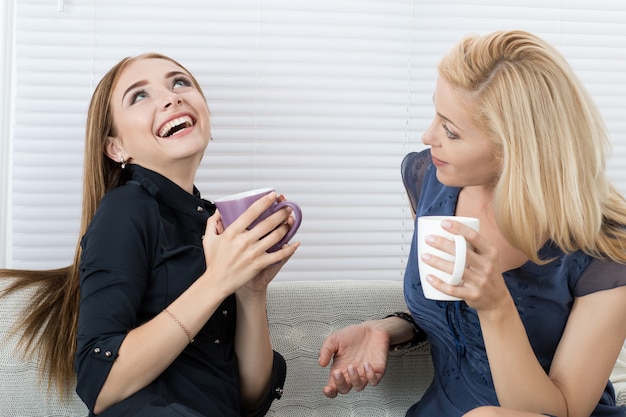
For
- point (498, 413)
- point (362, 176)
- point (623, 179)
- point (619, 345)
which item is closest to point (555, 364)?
point (619, 345)

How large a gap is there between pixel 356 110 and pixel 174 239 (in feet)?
3.12

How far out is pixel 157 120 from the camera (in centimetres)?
170

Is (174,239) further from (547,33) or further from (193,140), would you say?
(547,33)

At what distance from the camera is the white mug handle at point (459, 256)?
1312mm

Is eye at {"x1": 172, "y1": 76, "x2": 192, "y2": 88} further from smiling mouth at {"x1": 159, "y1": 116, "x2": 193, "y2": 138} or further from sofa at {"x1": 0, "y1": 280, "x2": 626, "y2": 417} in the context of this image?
sofa at {"x1": 0, "y1": 280, "x2": 626, "y2": 417}

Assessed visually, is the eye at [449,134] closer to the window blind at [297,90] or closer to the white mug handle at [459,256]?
the white mug handle at [459,256]

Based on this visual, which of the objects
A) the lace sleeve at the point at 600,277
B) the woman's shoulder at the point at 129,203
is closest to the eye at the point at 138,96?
the woman's shoulder at the point at 129,203

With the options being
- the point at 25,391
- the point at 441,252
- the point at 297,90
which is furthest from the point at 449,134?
the point at 25,391

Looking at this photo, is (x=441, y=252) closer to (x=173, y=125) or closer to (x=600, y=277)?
(x=600, y=277)

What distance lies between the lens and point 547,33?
2498mm

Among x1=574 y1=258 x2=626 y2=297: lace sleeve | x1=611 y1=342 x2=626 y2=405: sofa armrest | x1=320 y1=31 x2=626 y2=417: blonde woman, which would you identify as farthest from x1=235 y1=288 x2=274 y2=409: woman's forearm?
x1=611 y1=342 x2=626 y2=405: sofa armrest

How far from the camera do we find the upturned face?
170 centimetres

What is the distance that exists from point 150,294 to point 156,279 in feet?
0.11

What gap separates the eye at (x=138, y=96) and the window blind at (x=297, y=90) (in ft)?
1.82
